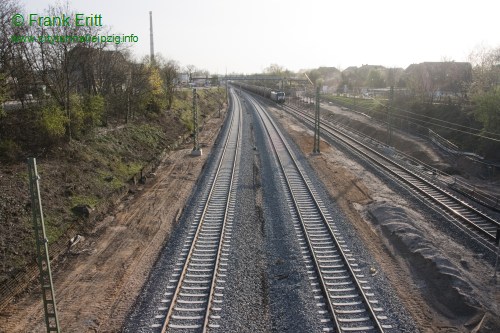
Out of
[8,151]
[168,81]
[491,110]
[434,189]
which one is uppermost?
[168,81]

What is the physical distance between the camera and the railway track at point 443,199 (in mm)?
17188

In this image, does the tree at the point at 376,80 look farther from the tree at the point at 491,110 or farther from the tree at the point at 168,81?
the tree at the point at 491,110

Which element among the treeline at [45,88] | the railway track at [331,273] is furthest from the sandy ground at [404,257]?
the treeline at [45,88]

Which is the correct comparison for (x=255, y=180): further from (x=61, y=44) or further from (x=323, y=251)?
(x=61, y=44)

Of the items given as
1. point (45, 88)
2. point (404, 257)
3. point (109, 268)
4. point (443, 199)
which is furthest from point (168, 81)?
point (404, 257)

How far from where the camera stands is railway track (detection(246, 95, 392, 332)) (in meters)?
10.9

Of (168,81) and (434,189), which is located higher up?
(168,81)

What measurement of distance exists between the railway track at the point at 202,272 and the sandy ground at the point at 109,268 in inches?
44.1

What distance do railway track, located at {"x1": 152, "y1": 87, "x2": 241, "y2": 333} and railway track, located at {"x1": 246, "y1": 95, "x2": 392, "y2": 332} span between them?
2.94 m

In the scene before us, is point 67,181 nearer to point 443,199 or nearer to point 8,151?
point 8,151

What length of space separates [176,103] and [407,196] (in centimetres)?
3804

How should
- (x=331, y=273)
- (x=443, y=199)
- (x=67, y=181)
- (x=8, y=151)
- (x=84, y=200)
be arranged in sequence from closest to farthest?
(x=331, y=273)
(x=84, y=200)
(x=8, y=151)
(x=67, y=181)
(x=443, y=199)

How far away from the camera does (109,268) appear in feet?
46.4

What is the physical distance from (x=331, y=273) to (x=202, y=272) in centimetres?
422
